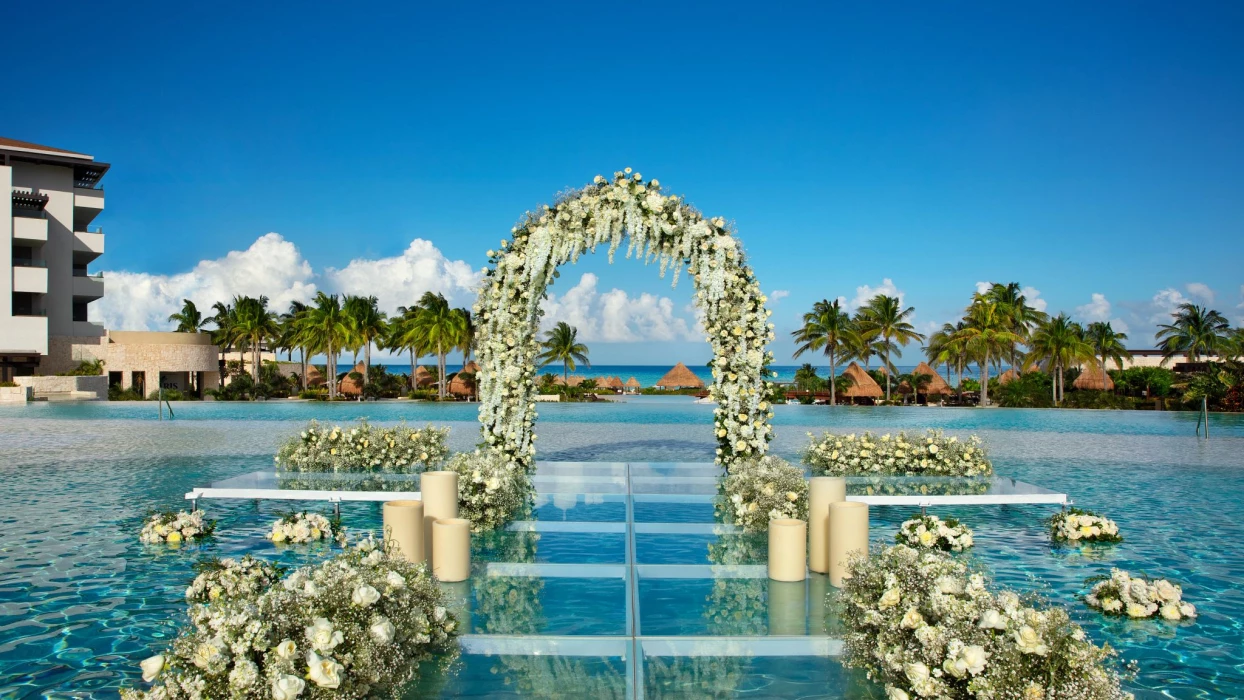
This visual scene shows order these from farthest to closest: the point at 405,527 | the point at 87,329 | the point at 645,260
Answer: the point at 87,329 < the point at 645,260 < the point at 405,527

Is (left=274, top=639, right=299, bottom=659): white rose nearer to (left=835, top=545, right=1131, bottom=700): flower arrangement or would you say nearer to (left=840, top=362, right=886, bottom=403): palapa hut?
(left=835, top=545, right=1131, bottom=700): flower arrangement

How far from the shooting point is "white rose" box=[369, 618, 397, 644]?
3045mm

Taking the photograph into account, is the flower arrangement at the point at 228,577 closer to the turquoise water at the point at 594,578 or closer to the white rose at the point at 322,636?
the turquoise water at the point at 594,578

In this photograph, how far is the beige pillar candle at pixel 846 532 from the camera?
4957 millimetres

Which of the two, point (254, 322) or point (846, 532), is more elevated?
point (254, 322)

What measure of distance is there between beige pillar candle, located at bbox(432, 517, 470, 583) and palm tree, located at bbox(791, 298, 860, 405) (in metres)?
33.6

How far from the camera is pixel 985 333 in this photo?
37.1 metres

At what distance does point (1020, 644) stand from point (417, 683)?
7.97 ft

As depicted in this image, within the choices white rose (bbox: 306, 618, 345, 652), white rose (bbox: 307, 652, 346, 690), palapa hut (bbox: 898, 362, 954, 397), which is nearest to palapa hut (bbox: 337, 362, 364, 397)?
palapa hut (bbox: 898, 362, 954, 397)

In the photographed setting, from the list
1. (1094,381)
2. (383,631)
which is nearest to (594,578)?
(383,631)

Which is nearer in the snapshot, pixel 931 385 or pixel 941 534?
Answer: pixel 941 534

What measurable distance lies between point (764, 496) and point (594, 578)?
201 centimetres

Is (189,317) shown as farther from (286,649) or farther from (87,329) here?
(286,649)

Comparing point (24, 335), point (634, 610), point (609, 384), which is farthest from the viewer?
point (609, 384)
